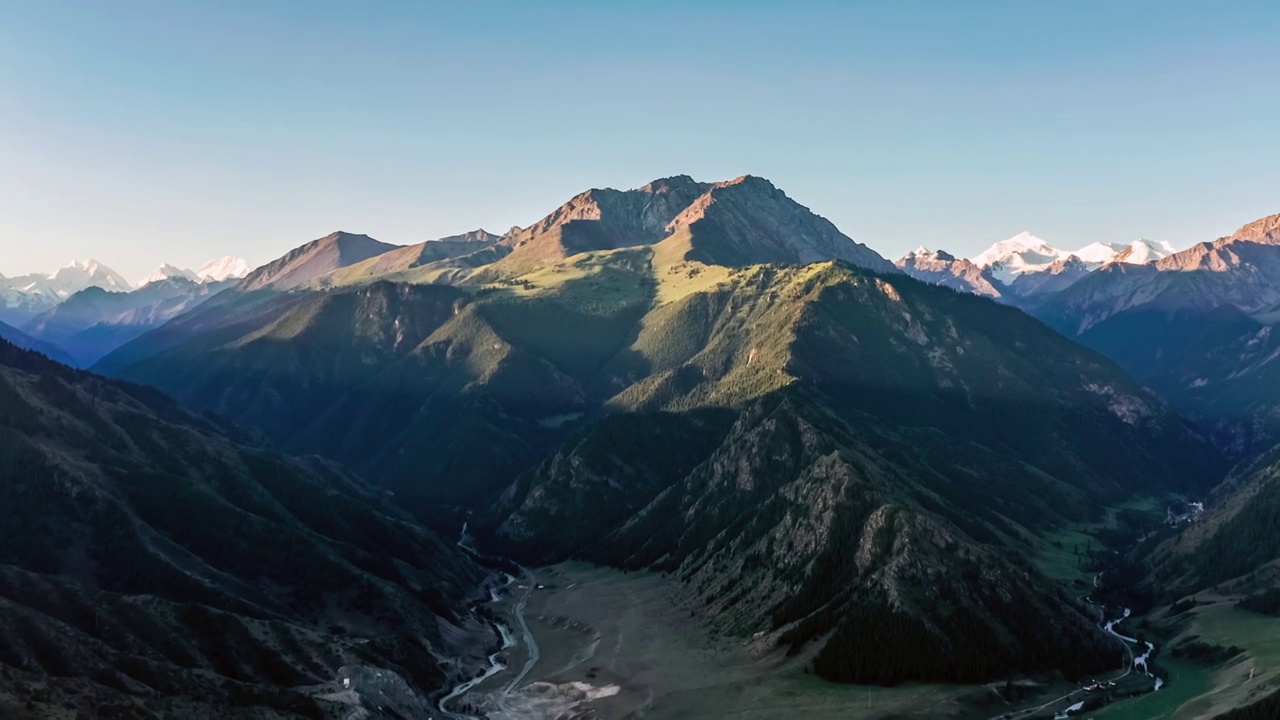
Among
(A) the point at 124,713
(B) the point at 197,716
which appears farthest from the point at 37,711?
(B) the point at 197,716

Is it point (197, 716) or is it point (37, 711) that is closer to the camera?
point (37, 711)

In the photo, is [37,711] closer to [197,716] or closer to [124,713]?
[124,713]
